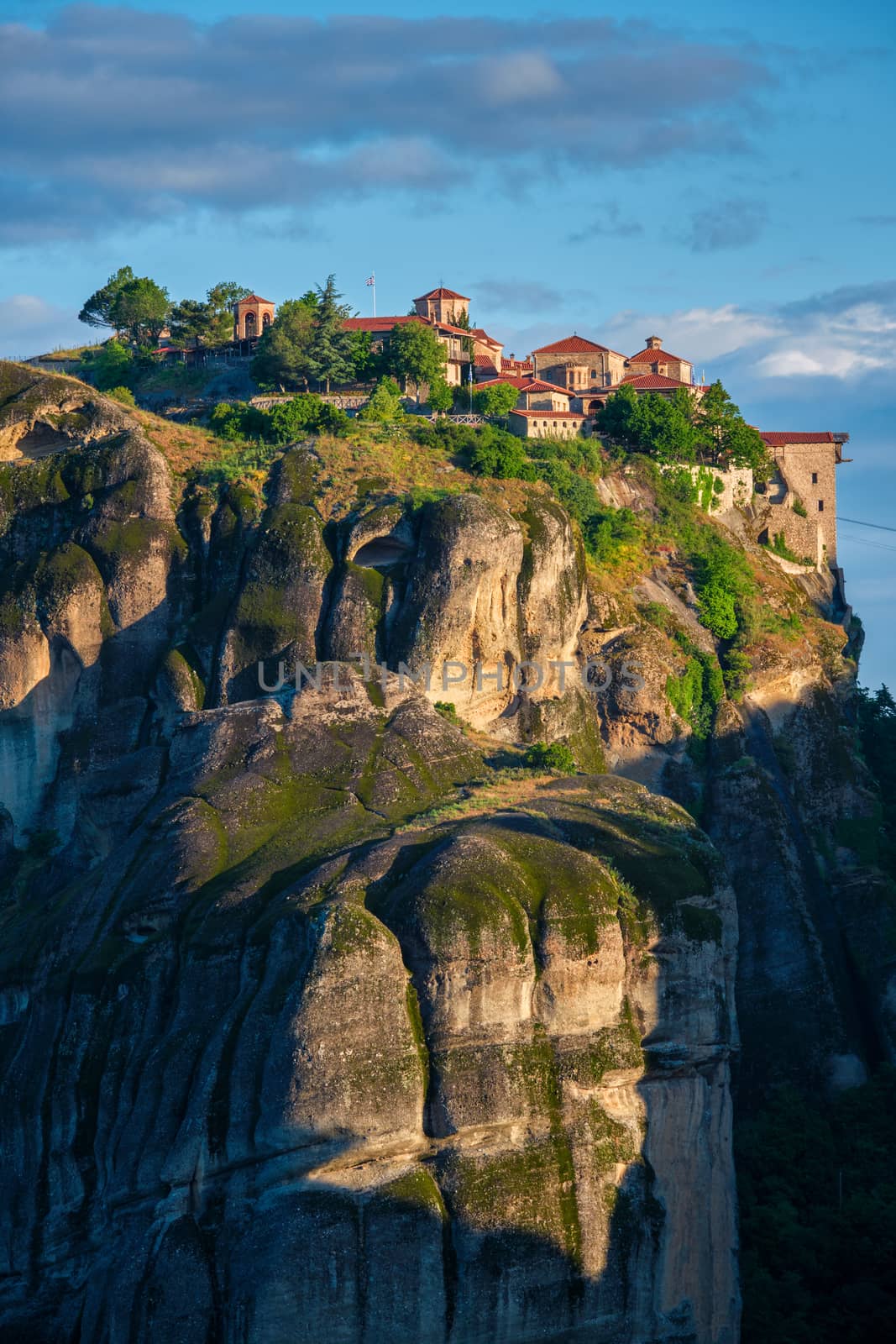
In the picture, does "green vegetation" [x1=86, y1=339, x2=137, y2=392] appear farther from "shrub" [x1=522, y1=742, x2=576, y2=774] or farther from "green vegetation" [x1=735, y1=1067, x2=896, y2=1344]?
"green vegetation" [x1=735, y1=1067, x2=896, y2=1344]

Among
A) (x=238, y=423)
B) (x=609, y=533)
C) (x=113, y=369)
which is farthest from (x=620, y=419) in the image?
(x=113, y=369)

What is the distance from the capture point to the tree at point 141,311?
110 m

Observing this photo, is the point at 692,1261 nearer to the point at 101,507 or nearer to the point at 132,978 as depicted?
the point at 132,978

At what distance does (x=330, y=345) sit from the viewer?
9662cm

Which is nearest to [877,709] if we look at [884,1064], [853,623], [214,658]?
[853,623]

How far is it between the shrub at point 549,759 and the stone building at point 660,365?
3668cm

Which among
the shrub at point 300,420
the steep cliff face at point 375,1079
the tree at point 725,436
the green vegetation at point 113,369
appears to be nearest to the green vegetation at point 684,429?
the tree at point 725,436

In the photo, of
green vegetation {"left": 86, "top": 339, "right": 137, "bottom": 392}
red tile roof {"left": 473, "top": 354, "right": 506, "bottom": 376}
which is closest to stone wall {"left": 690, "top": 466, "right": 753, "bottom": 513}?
red tile roof {"left": 473, "top": 354, "right": 506, "bottom": 376}

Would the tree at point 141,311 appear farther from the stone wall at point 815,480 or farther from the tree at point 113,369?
the stone wall at point 815,480

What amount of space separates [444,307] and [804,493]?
2201 cm

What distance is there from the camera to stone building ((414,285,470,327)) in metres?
112

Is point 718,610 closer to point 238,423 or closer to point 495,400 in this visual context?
point 495,400

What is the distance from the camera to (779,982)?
75938 mm

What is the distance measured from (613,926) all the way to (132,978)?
43.9 feet
